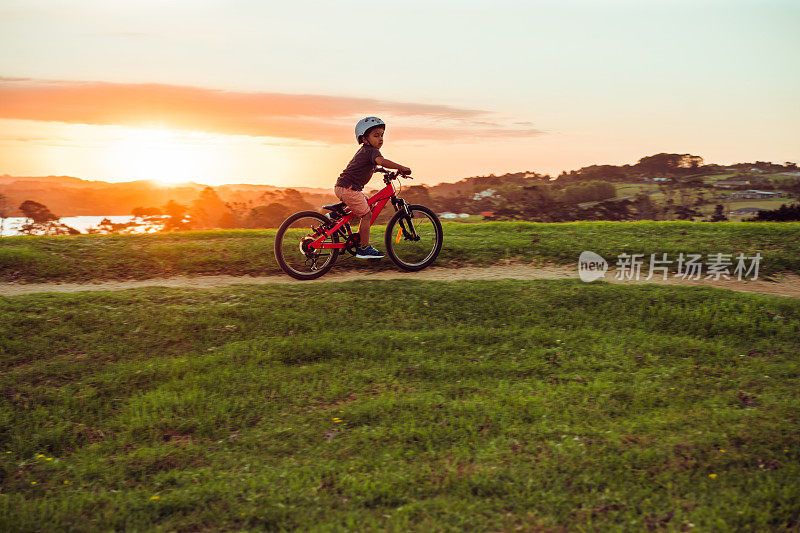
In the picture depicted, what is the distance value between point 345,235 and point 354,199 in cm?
79

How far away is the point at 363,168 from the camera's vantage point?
10555 millimetres

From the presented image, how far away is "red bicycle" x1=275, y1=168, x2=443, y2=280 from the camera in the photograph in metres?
11.0

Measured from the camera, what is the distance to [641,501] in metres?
5.27

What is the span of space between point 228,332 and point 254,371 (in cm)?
135

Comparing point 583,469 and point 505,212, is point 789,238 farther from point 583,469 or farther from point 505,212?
point 583,469

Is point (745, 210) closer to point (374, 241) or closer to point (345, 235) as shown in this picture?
point (374, 241)

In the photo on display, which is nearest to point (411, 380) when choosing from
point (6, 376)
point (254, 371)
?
point (254, 371)

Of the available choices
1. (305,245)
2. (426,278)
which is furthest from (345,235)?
(426,278)

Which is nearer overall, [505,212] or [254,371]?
[254,371]

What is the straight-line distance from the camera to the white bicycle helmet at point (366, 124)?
10.3 m

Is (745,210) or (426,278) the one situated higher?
(745,210)

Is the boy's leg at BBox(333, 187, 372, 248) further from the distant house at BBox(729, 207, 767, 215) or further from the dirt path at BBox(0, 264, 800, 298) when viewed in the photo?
the distant house at BBox(729, 207, 767, 215)

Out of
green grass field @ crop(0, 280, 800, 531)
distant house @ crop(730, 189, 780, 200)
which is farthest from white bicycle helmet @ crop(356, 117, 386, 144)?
distant house @ crop(730, 189, 780, 200)

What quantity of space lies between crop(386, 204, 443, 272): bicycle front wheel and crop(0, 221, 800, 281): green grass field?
482 millimetres
